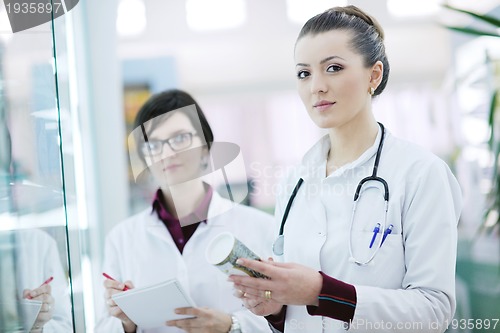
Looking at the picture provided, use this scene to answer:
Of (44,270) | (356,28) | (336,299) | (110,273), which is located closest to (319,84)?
(356,28)

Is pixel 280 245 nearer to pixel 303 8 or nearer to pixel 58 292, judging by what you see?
pixel 58 292

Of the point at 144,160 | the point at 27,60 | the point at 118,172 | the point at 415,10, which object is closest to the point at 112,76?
the point at 118,172

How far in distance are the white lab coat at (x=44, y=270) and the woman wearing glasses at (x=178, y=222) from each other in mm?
349

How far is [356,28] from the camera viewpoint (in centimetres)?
133

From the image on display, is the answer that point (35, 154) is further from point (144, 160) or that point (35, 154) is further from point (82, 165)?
point (82, 165)

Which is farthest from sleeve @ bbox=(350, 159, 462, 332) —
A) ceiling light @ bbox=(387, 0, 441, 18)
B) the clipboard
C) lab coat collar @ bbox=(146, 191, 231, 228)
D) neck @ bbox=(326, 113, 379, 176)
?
ceiling light @ bbox=(387, 0, 441, 18)

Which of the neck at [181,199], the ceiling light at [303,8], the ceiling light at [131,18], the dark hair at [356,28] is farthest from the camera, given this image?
the ceiling light at [131,18]

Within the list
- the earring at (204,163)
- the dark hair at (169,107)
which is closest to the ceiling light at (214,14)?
the dark hair at (169,107)

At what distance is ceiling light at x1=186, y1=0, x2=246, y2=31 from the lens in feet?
8.59

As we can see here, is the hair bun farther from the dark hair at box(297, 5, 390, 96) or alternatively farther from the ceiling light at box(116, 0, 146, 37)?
the ceiling light at box(116, 0, 146, 37)

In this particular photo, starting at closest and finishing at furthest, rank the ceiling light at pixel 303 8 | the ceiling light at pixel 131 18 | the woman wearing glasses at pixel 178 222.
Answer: the woman wearing glasses at pixel 178 222 < the ceiling light at pixel 303 8 < the ceiling light at pixel 131 18

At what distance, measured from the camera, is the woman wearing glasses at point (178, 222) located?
1659 mm

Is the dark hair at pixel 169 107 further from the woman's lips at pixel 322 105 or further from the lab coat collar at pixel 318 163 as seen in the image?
the woman's lips at pixel 322 105

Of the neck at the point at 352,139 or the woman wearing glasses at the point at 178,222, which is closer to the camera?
the neck at the point at 352,139
